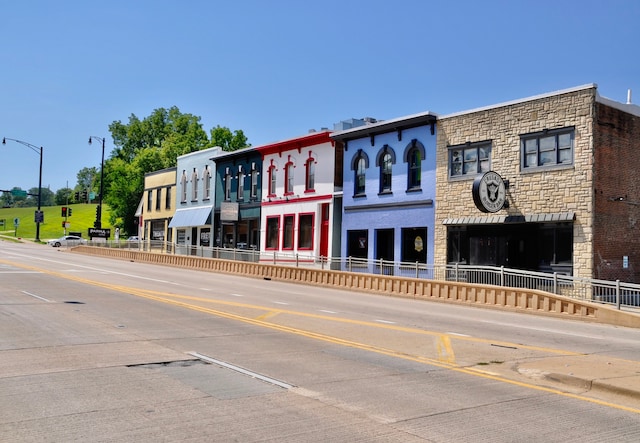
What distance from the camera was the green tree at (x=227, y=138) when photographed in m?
69.6

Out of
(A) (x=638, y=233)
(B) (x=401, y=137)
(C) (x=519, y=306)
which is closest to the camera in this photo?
(C) (x=519, y=306)

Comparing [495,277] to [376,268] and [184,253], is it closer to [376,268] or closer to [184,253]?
[376,268]

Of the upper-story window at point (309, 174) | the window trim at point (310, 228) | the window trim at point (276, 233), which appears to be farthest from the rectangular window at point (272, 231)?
the upper-story window at point (309, 174)

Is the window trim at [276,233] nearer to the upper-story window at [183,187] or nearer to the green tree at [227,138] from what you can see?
the upper-story window at [183,187]

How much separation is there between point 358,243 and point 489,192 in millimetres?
9582

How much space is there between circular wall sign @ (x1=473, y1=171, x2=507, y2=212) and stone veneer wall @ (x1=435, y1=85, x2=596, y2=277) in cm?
40

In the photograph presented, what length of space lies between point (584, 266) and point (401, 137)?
11287 millimetres

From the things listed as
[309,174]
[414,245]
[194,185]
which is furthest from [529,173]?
[194,185]

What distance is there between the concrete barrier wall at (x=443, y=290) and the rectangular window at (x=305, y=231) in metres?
4.01

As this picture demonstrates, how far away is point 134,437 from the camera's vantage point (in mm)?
5625

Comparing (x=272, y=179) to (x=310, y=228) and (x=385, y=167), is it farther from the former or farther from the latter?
(x=385, y=167)

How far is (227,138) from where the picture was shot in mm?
69938

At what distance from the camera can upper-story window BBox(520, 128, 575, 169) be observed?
929 inches

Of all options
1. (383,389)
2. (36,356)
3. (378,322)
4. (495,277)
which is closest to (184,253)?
(495,277)
